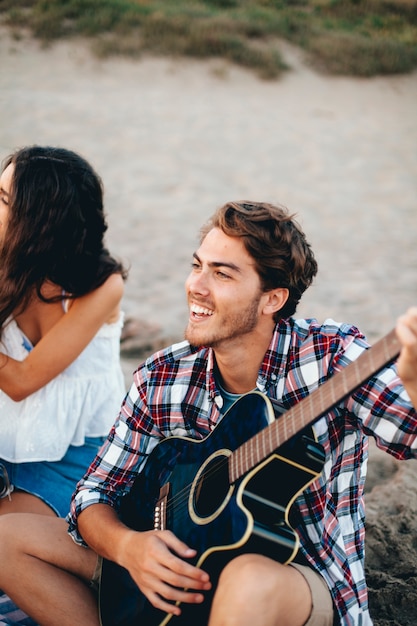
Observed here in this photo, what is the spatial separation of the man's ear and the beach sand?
1.17 m

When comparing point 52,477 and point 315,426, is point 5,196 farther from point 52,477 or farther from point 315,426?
point 315,426

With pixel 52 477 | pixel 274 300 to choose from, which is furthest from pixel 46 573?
pixel 274 300

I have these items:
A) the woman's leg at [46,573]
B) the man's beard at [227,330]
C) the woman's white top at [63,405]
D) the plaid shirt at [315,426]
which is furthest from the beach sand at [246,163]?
the woman's white top at [63,405]

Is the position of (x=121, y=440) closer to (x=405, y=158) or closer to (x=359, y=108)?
(x=405, y=158)

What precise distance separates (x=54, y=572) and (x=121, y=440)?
46 centimetres

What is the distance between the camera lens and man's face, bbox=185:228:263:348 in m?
2.25

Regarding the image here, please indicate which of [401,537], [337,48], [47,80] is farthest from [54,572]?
[337,48]

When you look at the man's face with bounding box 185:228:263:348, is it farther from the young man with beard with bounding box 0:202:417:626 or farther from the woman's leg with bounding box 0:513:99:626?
the woman's leg with bounding box 0:513:99:626

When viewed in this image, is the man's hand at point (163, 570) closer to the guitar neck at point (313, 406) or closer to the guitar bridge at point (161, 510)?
the guitar bridge at point (161, 510)

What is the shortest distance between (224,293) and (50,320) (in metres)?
0.91

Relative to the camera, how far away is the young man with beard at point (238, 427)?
1895 mm

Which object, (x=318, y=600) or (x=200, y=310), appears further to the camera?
(x=200, y=310)

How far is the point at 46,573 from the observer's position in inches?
A: 88.0

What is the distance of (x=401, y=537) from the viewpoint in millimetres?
2967
